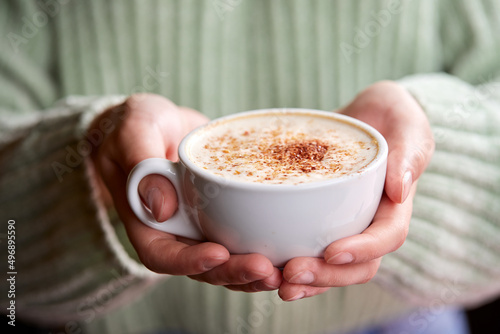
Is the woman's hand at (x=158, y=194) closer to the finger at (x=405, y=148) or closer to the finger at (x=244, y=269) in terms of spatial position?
the finger at (x=244, y=269)

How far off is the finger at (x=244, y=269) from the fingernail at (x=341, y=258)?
0.23 feet

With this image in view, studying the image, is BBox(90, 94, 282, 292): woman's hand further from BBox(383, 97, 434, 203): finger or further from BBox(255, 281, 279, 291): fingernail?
BBox(383, 97, 434, 203): finger

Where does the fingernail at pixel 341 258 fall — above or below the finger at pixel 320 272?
above

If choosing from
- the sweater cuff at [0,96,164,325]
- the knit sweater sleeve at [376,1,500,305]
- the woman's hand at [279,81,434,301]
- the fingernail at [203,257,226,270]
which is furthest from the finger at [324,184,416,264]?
the sweater cuff at [0,96,164,325]

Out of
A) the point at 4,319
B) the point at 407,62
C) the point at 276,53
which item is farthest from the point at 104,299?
the point at 407,62

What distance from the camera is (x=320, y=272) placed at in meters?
0.56

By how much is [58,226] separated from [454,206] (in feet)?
2.51

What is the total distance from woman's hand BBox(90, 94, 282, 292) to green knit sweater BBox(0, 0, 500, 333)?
152 mm

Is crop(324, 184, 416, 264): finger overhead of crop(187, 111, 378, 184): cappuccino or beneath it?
beneath

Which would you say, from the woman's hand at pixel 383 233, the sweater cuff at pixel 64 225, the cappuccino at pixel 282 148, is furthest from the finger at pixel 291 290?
→ the sweater cuff at pixel 64 225

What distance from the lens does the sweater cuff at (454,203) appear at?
2.85 feet

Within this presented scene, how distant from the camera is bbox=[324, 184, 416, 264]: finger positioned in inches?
21.5

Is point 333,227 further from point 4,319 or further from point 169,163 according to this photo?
point 4,319

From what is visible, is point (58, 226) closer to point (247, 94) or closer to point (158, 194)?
point (158, 194)
